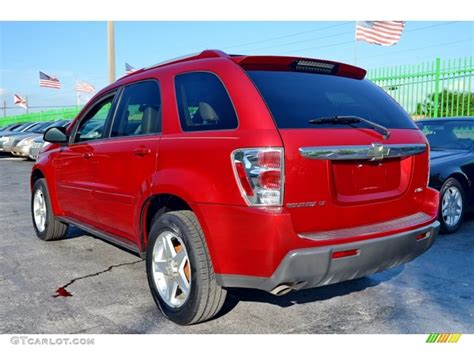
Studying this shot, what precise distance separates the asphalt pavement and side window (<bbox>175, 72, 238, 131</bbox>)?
4.38 ft

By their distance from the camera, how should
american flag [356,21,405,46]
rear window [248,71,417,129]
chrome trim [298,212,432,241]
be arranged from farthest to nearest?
american flag [356,21,405,46] < rear window [248,71,417,129] < chrome trim [298,212,432,241]

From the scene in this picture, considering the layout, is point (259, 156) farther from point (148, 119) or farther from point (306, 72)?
point (148, 119)

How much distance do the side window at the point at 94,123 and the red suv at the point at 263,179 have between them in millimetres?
601

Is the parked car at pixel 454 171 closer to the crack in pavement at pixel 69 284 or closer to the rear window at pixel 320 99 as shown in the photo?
the rear window at pixel 320 99

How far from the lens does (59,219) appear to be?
4.97 metres

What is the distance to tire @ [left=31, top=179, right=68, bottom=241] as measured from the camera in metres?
5.14

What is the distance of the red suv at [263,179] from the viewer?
8.30 feet

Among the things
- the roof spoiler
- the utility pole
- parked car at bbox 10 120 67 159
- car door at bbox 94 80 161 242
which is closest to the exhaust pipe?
car door at bbox 94 80 161 242

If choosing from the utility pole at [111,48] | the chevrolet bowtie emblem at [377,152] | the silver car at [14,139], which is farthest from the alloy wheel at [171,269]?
the silver car at [14,139]

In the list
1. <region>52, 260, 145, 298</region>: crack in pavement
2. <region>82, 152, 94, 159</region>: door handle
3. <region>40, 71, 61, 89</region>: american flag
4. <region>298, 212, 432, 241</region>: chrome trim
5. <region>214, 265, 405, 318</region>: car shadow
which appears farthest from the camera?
<region>40, 71, 61, 89</region>: american flag

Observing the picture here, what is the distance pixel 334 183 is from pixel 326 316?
1.06 meters

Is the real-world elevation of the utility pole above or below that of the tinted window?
above

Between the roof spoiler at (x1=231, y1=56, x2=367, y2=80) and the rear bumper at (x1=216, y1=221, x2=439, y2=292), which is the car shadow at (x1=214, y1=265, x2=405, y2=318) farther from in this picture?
the roof spoiler at (x1=231, y1=56, x2=367, y2=80)

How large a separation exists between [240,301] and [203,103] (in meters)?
1.51
